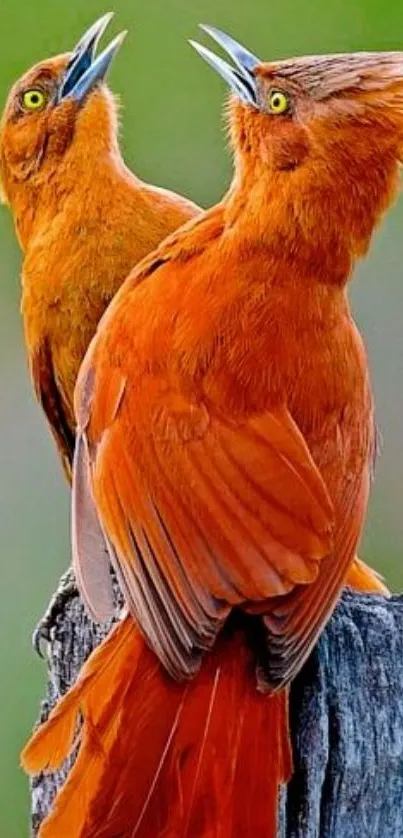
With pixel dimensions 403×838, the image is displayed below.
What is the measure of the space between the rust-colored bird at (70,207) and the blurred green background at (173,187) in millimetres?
158

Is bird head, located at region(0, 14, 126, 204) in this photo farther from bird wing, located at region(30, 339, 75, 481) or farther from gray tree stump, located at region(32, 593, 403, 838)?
gray tree stump, located at region(32, 593, 403, 838)

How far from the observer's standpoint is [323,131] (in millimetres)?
2818

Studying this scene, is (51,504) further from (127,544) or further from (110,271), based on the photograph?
(127,544)

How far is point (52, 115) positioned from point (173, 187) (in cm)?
32

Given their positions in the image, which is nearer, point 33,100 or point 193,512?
point 193,512

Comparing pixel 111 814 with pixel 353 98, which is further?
pixel 353 98

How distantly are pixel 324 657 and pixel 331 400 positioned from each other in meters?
0.38

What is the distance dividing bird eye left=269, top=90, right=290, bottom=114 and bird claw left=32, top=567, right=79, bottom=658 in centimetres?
73

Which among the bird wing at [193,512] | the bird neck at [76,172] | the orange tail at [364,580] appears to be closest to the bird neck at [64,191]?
the bird neck at [76,172]

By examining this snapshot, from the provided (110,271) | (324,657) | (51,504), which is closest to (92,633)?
(324,657)

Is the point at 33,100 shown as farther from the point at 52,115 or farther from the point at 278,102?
the point at 278,102

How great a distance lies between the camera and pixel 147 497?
2.71m

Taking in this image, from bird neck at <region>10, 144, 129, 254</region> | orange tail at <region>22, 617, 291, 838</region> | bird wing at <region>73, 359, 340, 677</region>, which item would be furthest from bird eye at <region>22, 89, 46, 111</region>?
orange tail at <region>22, 617, 291, 838</region>

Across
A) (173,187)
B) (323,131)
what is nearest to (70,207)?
(173,187)
